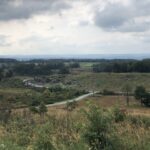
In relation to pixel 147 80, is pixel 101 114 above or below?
above

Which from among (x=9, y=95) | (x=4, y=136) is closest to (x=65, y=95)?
(x=9, y=95)

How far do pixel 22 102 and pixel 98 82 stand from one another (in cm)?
4799

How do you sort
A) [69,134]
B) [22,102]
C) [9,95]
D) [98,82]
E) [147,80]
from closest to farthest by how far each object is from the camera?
[69,134], [22,102], [9,95], [147,80], [98,82]

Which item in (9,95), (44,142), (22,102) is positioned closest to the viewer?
(44,142)

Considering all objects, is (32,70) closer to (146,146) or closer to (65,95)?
(65,95)

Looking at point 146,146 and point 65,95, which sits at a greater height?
point 146,146

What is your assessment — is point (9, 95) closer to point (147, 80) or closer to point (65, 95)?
point (65, 95)

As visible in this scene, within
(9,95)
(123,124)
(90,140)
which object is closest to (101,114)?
(90,140)

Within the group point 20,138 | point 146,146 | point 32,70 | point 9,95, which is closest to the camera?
point 146,146

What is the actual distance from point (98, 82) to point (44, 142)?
119 meters

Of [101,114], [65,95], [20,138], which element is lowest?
[65,95]

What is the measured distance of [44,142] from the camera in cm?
805

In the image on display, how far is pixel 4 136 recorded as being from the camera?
991 centimetres

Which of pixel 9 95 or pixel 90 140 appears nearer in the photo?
pixel 90 140
